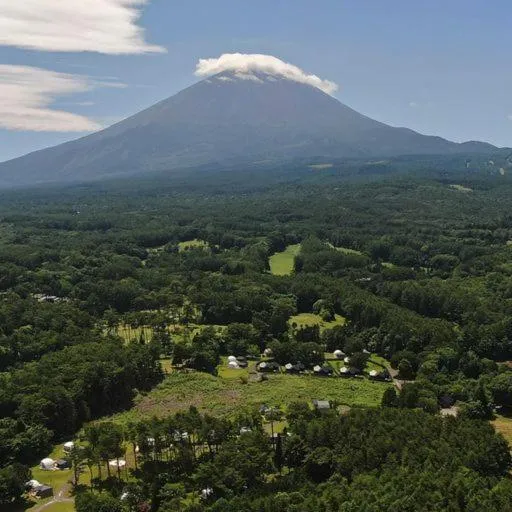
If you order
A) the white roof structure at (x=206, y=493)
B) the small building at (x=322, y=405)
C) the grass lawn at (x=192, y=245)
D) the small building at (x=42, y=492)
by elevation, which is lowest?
the small building at (x=42, y=492)

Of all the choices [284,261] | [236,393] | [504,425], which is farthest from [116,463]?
[284,261]

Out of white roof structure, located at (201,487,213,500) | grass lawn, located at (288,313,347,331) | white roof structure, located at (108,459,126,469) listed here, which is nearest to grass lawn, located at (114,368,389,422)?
white roof structure, located at (108,459,126,469)

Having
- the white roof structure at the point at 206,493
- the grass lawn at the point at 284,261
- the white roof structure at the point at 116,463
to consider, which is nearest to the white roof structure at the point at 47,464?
the white roof structure at the point at 116,463

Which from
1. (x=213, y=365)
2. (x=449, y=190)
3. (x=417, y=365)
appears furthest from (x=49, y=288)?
(x=449, y=190)

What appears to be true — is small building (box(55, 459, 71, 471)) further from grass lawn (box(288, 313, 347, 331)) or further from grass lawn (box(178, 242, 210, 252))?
grass lawn (box(178, 242, 210, 252))

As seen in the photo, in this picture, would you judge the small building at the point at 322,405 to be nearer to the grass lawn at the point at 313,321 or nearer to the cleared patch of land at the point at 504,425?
the cleared patch of land at the point at 504,425

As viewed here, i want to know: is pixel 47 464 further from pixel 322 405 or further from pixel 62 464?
pixel 322 405
